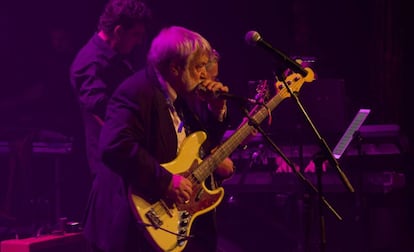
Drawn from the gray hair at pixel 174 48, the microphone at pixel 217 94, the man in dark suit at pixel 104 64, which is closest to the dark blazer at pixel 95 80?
the man in dark suit at pixel 104 64

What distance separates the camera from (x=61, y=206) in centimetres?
718

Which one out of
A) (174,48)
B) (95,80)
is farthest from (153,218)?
(95,80)

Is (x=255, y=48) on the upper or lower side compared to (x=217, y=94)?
lower

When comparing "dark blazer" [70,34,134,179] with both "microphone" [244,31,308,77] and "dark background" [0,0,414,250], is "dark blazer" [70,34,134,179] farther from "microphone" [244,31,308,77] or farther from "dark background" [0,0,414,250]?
"dark background" [0,0,414,250]

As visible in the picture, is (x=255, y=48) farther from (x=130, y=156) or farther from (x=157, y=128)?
(x=130, y=156)

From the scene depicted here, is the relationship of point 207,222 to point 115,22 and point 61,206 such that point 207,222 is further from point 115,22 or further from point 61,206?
point 61,206

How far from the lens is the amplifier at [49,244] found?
4.31m

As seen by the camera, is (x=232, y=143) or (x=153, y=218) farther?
(x=232, y=143)

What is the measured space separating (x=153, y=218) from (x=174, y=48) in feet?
2.83

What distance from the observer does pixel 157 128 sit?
3209 mm

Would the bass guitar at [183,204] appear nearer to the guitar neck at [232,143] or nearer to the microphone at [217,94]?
the guitar neck at [232,143]

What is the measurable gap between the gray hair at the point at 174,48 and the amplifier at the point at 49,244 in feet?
5.72

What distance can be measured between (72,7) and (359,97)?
12.0 feet

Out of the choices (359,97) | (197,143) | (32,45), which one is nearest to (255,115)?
(197,143)
